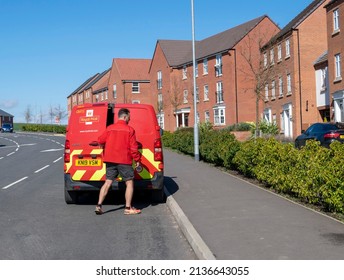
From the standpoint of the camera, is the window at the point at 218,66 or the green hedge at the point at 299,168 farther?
the window at the point at 218,66

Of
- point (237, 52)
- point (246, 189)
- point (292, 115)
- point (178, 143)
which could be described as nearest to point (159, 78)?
point (237, 52)

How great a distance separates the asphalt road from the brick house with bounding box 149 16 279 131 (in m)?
32.2

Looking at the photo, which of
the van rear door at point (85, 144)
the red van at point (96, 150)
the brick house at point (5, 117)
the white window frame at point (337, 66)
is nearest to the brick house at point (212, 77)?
the white window frame at point (337, 66)

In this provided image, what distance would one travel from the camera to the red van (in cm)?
905

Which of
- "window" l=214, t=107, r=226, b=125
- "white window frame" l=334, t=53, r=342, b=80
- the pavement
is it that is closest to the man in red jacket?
the pavement

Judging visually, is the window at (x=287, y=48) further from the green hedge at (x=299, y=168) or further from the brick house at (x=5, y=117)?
the brick house at (x=5, y=117)

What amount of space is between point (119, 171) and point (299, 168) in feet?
11.6

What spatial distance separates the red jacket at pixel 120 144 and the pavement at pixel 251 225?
1.29 metres

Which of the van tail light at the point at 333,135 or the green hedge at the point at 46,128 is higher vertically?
the green hedge at the point at 46,128

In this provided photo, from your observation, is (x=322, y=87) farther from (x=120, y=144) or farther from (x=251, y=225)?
(x=251, y=225)

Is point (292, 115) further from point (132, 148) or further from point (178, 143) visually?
point (132, 148)

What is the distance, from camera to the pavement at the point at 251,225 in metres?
5.48

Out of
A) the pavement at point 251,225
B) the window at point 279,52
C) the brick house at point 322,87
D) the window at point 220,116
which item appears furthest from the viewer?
the window at point 220,116

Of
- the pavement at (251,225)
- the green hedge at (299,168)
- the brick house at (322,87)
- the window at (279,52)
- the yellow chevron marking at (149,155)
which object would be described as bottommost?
the pavement at (251,225)
